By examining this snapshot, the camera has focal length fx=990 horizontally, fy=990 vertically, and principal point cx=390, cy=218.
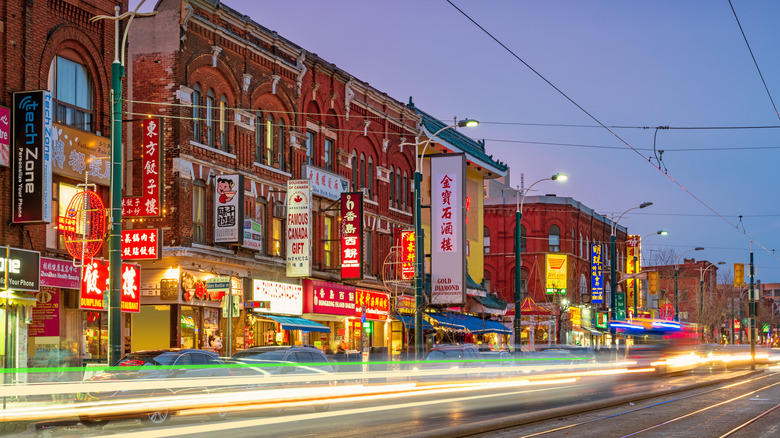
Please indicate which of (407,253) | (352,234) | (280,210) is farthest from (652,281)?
(280,210)

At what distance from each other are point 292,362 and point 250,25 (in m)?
19.9

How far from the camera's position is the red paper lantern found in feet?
96.1

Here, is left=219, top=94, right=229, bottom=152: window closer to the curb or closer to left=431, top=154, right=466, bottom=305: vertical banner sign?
left=431, top=154, right=466, bottom=305: vertical banner sign

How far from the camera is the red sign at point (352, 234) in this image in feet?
142

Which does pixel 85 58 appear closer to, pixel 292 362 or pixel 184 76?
pixel 184 76

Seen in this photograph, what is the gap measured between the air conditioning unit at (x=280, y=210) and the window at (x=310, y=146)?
3.36m

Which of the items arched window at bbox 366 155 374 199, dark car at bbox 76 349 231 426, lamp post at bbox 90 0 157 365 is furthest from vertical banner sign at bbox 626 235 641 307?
lamp post at bbox 90 0 157 365

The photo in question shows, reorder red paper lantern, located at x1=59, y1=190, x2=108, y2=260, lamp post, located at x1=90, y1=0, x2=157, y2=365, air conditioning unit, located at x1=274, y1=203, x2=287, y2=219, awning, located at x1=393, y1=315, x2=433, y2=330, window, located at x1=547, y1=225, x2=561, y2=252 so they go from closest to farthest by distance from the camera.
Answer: lamp post, located at x1=90, y1=0, x2=157, y2=365
red paper lantern, located at x1=59, y1=190, x2=108, y2=260
air conditioning unit, located at x1=274, y1=203, x2=287, y2=219
awning, located at x1=393, y1=315, x2=433, y2=330
window, located at x1=547, y1=225, x2=561, y2=252

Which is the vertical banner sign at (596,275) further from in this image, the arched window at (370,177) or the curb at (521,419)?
the curb at (521,419)

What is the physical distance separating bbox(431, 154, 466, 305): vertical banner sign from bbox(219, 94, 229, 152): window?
14.2 meters

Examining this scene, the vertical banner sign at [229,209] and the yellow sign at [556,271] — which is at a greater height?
the vertical banner sign at [229,209]

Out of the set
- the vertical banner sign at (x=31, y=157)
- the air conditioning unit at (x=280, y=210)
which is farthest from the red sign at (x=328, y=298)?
the vertical banner sign at (x=31, y=157)

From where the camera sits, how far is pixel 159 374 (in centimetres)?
2009

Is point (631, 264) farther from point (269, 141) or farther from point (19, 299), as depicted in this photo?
point (19, 299)
